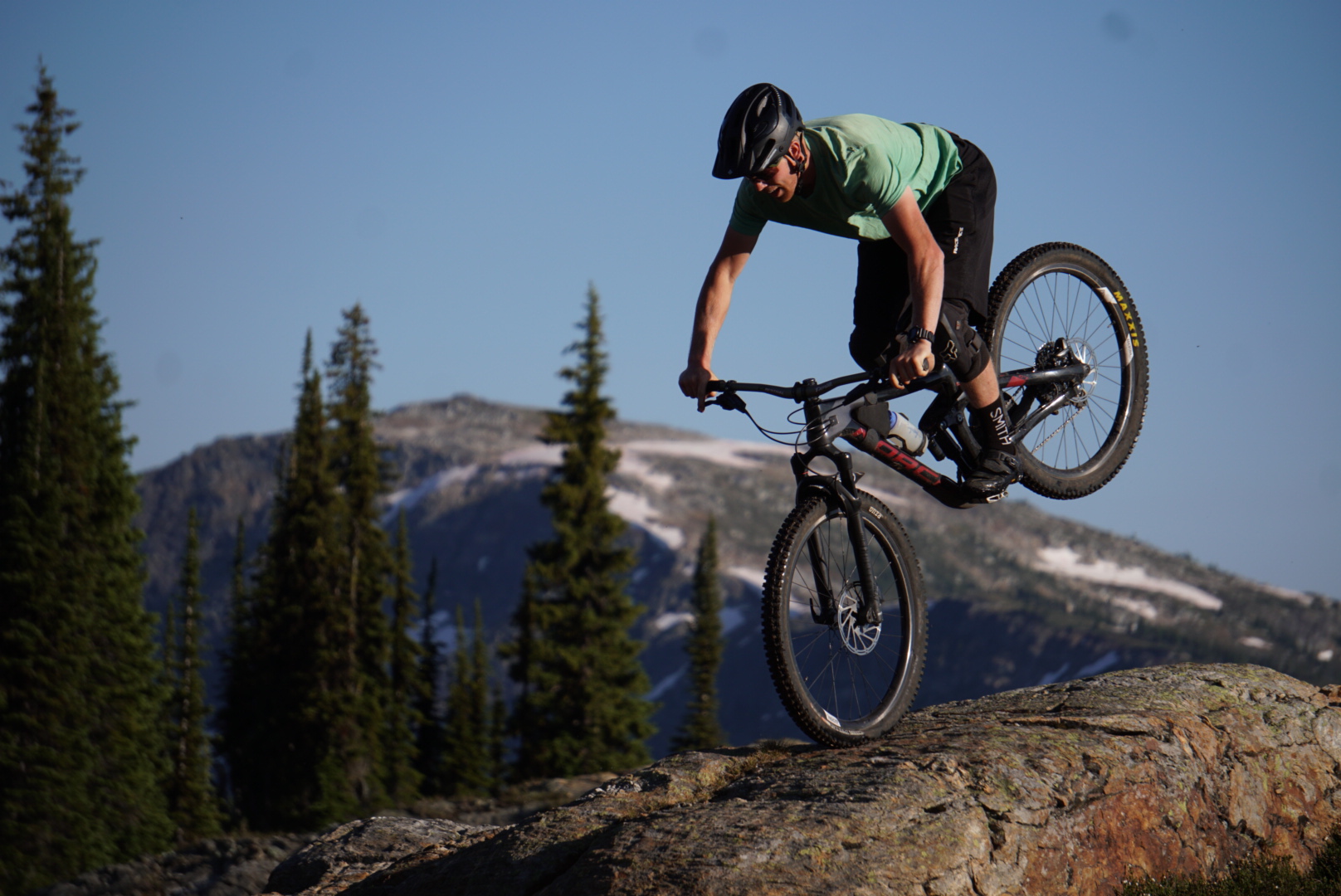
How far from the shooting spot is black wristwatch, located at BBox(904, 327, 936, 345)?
20.9ft

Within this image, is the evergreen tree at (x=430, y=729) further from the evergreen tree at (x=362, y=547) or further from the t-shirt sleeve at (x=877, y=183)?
A: the t-shirt sleeve at (x=877, y=183)

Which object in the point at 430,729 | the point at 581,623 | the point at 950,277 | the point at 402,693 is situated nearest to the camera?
the point at 950,277

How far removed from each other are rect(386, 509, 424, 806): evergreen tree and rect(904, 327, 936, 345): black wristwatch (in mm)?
50586

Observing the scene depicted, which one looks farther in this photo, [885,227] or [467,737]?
[467,737]

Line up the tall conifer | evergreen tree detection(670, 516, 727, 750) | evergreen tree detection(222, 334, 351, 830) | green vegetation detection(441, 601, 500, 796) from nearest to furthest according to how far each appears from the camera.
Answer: evergreen tree detection(222, 334, 351, 830)
the tall conifer
evergreen tree detection(670, 516, 727, 750)
green vegetation detection(441, 601, 500, 796)

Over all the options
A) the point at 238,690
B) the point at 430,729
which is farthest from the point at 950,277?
the point at 430,729

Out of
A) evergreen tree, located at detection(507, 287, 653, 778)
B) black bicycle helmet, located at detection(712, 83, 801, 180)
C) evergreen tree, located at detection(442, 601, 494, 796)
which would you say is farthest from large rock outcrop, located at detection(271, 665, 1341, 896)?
evergreen tree, located at detection(442, 601, 494, 796)

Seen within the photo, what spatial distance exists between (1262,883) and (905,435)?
3266 millimetres

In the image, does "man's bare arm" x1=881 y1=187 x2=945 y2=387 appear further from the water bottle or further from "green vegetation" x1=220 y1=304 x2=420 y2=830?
"green vegetation" x1=220 y1=304 x2=420 y2=830

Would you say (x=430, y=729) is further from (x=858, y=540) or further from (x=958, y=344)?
(x=958, y=344)

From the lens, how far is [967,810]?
19.1ft

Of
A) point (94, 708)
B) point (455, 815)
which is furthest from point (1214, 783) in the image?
point (94, 708)

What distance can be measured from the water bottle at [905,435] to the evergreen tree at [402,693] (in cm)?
4957

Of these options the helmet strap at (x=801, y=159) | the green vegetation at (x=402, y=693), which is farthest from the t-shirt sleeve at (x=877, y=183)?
the green vegetation at (x=402, y=693)
